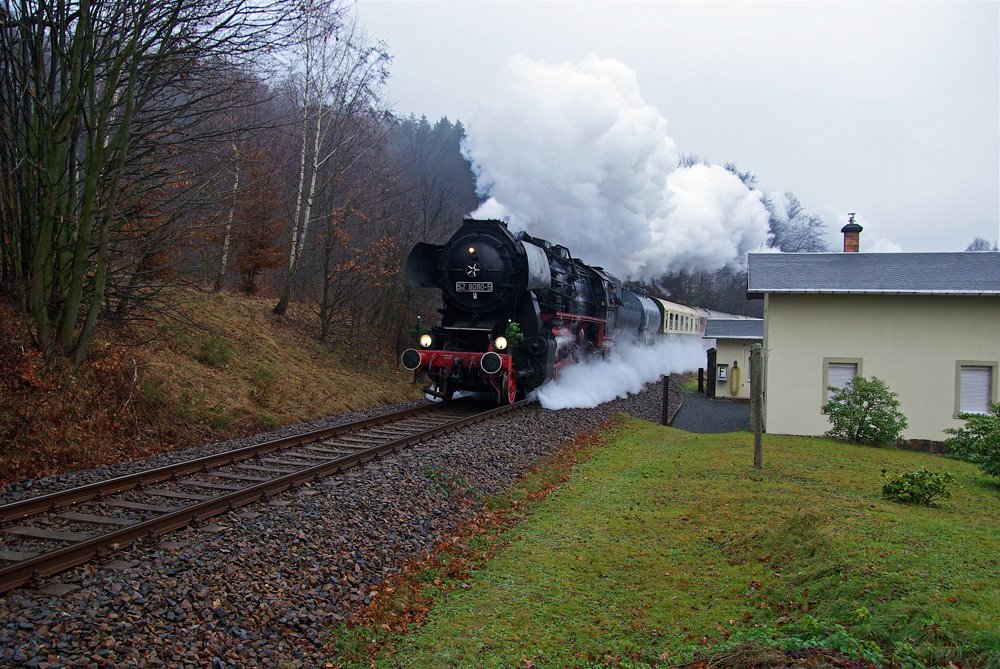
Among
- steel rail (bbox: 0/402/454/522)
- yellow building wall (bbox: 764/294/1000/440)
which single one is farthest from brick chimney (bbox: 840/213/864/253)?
steel rail (bbox: 0/402/454/522)

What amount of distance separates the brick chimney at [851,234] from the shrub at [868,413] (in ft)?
19.0

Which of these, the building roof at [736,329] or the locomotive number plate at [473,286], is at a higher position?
the locomotive number plate at [473,286]

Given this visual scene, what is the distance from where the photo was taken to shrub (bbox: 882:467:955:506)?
308 inches

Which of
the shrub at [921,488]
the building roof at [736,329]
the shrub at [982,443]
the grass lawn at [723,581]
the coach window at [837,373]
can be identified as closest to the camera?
the grass lawn at [723,581]

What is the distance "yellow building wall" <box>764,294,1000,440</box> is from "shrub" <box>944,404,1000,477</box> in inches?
91.7

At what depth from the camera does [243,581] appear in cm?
488

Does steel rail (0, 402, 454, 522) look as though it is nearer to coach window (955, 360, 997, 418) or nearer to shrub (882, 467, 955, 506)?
shrub (882, 467, 955, 506)

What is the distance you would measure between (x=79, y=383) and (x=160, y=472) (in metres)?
3.06

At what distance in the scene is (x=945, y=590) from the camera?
446 centimetres

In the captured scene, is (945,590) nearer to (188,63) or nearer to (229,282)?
(188,63)

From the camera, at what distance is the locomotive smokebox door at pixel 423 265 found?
14750 mm

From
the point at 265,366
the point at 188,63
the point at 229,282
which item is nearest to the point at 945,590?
the point at 188,63

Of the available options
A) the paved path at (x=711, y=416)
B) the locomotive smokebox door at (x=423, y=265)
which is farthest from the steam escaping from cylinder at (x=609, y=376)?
the locomotive smokebox door at (x=423, y=265)

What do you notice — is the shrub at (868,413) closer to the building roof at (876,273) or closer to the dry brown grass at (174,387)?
the building roof at (876,273)
